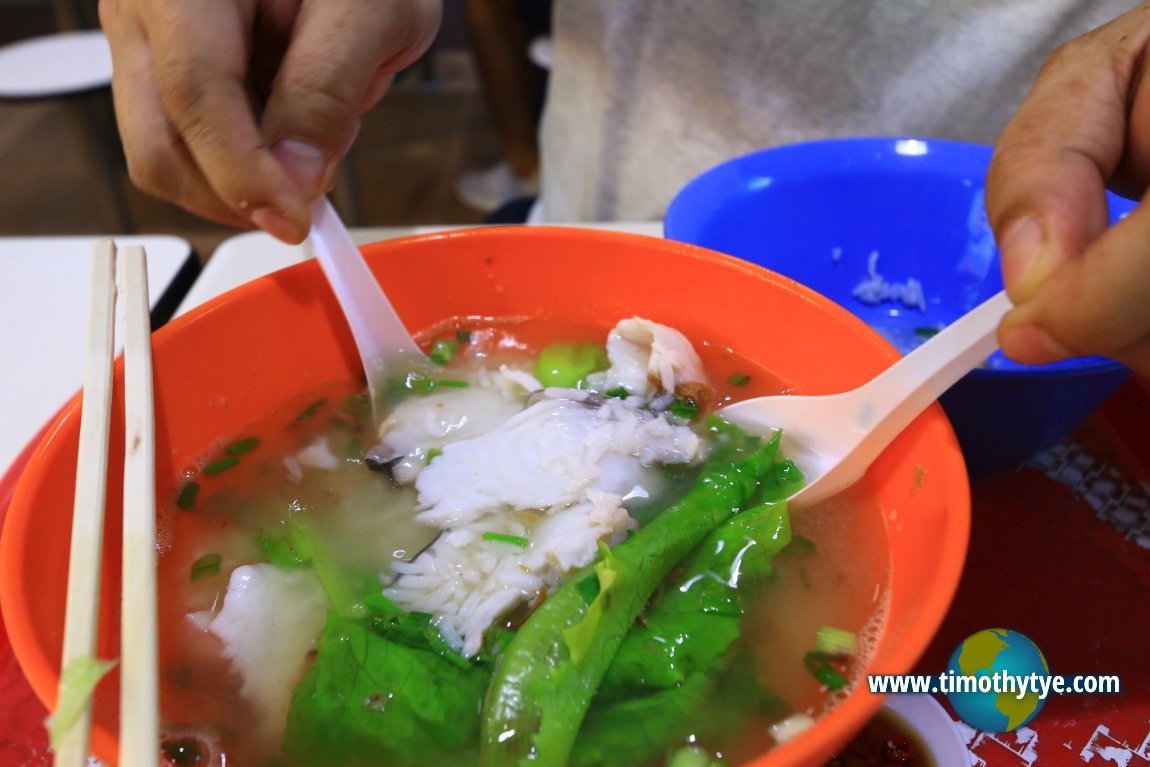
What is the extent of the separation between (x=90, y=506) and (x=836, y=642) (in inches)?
26.8

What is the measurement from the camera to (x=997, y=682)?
0.75 metres

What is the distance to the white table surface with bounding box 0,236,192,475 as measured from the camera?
1.14 meters

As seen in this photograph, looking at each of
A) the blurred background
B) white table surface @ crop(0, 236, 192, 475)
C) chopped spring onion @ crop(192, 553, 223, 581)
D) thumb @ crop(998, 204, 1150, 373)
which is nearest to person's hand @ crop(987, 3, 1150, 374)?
thumb @ crop(998, 204, 1150, 373)

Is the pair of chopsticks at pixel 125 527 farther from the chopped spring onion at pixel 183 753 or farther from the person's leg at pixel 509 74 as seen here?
the person's leg at pixel 509 74

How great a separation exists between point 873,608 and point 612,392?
1.40ft

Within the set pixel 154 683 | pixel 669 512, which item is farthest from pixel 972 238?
pixel 154 683

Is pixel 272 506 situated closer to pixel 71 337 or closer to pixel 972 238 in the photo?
Answer: pixel 71 337

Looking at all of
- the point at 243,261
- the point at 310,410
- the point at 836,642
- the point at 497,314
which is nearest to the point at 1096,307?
the point at 836,642

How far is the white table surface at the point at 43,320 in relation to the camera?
1.14m

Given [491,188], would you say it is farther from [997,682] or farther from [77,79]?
[997,682]

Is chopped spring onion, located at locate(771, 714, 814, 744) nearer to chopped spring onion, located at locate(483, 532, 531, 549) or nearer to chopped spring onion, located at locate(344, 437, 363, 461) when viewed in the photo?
chopped spring onion, located at locate(483, 532, 531, 549)

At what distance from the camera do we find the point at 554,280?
111 cm

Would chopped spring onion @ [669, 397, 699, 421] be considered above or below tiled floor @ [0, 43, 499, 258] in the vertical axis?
above

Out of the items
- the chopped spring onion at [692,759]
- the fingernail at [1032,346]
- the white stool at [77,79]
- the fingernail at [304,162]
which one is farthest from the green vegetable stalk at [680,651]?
the white stool at [77,79]
